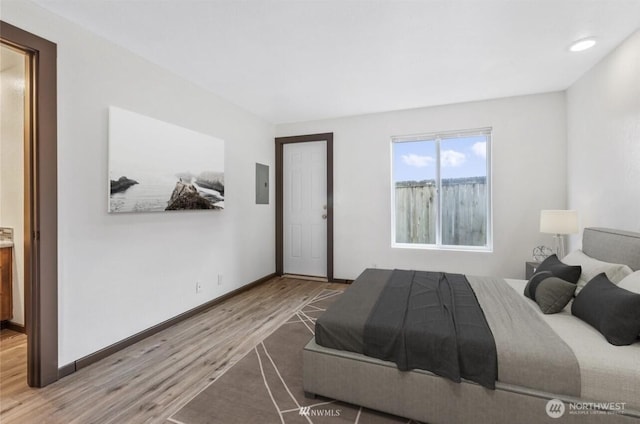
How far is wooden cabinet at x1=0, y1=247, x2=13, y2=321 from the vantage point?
2.73 metres

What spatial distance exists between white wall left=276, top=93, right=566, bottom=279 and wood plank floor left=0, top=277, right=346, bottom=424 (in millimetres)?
1818

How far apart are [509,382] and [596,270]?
49.1 inches

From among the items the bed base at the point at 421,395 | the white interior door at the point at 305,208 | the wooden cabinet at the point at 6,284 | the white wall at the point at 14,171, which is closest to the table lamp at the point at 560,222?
the bed base at the point at 421,395

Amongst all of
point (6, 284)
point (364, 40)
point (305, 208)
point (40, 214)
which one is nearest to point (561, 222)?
point (364, 40)

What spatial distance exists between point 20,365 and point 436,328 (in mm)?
3119

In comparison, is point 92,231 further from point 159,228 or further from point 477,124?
point 477,124

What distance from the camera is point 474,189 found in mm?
3971

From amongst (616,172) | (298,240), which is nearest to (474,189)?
(616,172)

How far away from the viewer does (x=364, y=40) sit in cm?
236

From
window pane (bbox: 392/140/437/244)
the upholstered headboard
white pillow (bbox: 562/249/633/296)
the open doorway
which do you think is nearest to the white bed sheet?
white pillow (bbox: 562/249/633/296)

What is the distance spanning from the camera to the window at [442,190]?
13.0ft

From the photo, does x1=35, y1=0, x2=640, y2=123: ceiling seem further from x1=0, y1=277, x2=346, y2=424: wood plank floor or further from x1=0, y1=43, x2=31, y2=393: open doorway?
x1=0, y1=277, x2=346, y2=424: wood plank floor

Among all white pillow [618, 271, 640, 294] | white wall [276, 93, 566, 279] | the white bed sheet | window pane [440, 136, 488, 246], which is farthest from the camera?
window pane [440, 136, 488, 246]

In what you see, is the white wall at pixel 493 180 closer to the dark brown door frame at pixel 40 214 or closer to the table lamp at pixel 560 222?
the table lamp at pixel 560 222
